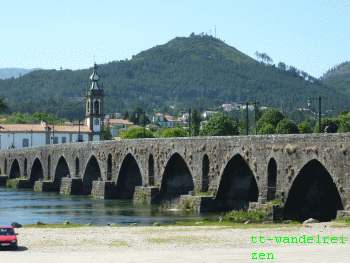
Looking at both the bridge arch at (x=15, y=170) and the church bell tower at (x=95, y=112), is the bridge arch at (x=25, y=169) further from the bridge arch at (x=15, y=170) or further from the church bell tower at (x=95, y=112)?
the church bell tower at (x=95, y=112)

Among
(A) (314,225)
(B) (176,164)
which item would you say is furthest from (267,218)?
(B) (176,164)

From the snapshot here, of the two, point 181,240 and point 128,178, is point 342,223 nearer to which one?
point 181,240

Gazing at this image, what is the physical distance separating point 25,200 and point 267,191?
36585mm

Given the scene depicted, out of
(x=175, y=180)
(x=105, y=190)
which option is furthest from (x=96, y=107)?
(x=175, y=180)

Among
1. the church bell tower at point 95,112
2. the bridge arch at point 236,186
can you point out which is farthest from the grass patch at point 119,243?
the church bell tower at point 95,112

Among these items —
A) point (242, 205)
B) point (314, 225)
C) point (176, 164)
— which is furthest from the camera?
point (176, 164)

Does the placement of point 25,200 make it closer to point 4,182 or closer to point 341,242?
point 4,182

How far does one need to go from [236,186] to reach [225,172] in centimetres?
152

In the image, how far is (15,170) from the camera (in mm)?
139125

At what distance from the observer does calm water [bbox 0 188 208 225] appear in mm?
62125

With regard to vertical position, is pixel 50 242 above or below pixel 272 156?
below

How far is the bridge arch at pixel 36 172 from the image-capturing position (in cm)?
12531

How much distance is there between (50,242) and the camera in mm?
39438

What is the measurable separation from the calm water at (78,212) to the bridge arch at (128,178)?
3290 mm
